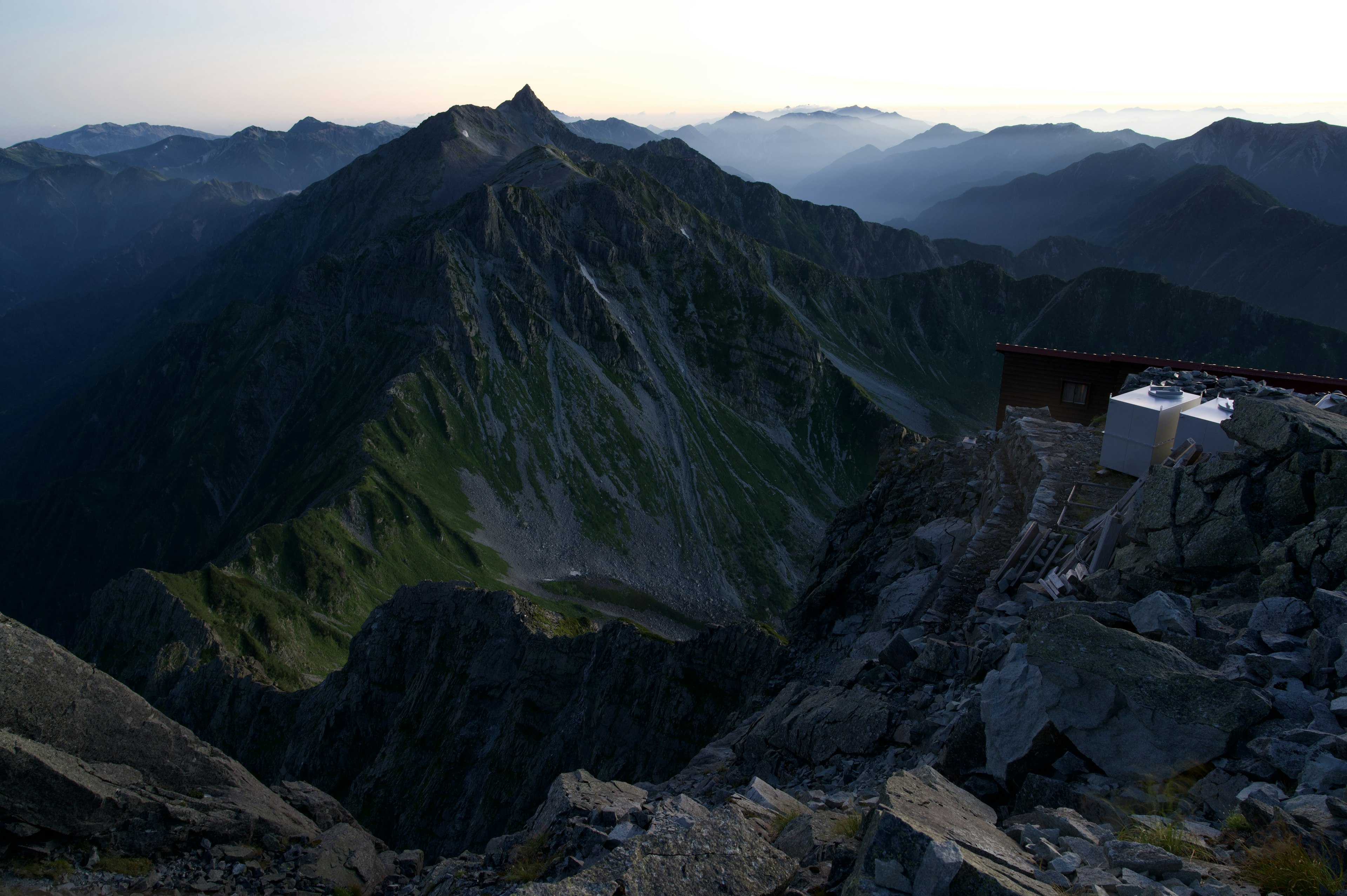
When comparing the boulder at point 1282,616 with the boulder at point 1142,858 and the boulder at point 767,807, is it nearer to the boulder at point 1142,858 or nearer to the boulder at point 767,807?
the boulder at point 1142,858

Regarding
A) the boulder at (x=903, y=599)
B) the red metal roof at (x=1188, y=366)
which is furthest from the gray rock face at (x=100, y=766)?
the red metal roof at (x=1188, y=366)

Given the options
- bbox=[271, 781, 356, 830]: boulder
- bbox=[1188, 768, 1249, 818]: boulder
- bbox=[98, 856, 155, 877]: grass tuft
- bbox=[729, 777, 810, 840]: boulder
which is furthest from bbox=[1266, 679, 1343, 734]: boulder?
bbox=[271, 781, 356, 830]: boulder

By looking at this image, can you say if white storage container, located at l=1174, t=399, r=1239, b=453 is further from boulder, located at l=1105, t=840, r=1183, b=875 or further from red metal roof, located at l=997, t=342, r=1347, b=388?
red metal roof, located at l=997, t=342, r=1347, b=388

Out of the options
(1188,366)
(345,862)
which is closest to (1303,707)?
(345,862)

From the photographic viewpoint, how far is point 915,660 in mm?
18719

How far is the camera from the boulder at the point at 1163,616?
13.4 meters

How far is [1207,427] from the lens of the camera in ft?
73.9

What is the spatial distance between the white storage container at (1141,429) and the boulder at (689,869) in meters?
20.1

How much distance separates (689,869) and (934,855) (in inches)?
148

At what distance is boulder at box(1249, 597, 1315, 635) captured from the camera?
1270cm

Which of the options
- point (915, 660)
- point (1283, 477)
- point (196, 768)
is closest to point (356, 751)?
point (196, 768)

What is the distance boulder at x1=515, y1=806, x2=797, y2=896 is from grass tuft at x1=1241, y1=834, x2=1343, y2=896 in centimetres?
551

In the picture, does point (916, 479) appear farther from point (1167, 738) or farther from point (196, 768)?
point (196, 768)

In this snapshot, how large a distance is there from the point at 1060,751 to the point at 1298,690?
140 inches
